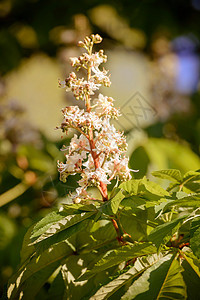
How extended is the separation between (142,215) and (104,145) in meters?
0.10

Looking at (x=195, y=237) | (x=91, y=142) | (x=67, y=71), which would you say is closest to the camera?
(x=195, y=237)

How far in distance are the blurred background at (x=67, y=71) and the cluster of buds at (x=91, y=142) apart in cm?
40

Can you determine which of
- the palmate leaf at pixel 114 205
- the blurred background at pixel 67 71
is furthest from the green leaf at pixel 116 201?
the blurred background at pixel 67 71

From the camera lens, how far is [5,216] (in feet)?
3.42

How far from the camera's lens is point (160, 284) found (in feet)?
1.32

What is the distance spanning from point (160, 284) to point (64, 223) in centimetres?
13

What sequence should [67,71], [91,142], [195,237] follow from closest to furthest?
[195,237], [91,142], [67,71]

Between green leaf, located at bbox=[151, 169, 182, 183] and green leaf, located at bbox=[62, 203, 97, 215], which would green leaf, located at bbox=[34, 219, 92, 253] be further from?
green leaf, located at bbox=[151, 169, 182, 183]

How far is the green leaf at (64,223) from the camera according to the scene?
1.36 feet

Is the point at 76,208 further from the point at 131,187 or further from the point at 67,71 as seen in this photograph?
the point at 67,71

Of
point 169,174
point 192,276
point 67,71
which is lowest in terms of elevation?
point 192,276

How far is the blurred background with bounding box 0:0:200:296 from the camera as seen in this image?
1.13m

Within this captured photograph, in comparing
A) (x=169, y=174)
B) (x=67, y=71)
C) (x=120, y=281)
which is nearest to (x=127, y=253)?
(x=120, y=281)

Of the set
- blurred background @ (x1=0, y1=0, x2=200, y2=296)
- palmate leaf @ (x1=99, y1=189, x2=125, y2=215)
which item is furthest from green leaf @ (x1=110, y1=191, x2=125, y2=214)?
blurred background @ (x1=0, y1=0, x2=200, y2=296)
